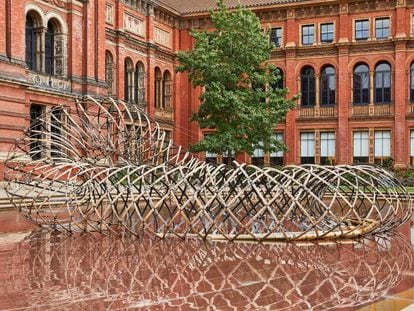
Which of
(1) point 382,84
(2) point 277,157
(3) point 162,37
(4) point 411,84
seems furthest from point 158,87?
(4) point 411,84

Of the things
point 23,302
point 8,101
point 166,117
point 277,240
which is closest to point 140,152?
point 277,240

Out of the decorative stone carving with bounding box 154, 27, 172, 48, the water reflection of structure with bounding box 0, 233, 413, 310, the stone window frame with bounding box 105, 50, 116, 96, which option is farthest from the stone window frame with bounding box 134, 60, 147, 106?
the water reflection of structure with bounding box 0, 233, 413, 310

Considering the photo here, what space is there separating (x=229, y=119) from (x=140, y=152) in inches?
579

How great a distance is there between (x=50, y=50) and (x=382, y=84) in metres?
22.8

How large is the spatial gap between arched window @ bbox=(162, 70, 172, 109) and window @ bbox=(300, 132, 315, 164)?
33.3ft

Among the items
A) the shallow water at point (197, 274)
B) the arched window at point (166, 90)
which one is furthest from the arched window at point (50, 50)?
the shallow water at point (197, 274)

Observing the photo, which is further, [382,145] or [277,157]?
[277,157]

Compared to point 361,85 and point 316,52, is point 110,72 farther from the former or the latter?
point 361,85

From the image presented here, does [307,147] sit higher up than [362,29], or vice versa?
[362,29]

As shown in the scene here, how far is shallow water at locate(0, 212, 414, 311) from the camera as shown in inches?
286

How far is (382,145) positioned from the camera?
134ft

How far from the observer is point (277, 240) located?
1220cm

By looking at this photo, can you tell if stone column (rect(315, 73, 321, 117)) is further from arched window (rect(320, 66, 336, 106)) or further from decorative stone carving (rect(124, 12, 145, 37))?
decorative stone carving (rect(124, 12, 145, 37))

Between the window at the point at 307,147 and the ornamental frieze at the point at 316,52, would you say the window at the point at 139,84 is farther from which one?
the window at the point at 307,147
